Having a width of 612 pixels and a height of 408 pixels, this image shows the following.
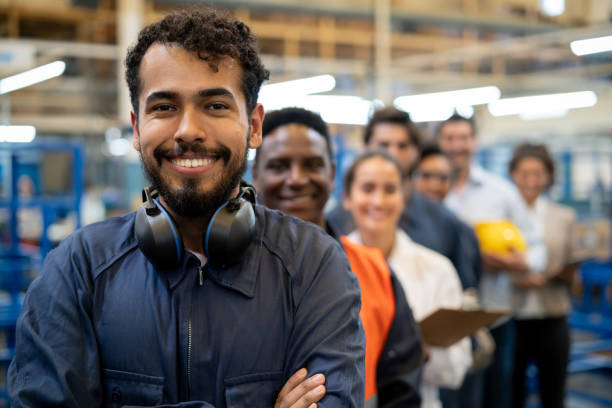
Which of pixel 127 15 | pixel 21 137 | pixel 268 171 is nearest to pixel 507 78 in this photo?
pixel 127 15

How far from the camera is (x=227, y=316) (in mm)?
1208

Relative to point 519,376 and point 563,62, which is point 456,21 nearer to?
point 563,62

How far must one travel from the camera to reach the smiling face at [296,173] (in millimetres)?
1845

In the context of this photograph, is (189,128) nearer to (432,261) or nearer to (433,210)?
(432,261)

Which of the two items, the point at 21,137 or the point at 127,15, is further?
the point at 127,15

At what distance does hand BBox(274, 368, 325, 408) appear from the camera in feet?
3.84

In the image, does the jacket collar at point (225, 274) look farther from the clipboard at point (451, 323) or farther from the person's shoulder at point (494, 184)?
the person's shoulder at point (494, 184)

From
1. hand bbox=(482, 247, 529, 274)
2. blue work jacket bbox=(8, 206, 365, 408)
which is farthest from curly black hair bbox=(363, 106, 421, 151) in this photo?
blue work jacket bbox=(8, 206, 365, 408)

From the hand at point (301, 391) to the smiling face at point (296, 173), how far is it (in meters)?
0.72

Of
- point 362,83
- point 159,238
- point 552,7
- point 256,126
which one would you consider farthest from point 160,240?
point 552,7

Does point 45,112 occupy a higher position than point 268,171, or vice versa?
point 45,112

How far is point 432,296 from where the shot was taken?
228 centimetres

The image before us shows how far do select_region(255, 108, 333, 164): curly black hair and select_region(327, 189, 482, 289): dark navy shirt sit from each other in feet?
2.80

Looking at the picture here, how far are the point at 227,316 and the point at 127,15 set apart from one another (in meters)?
9.87
